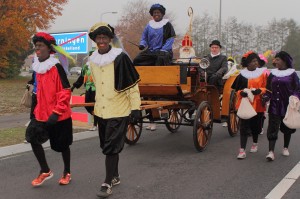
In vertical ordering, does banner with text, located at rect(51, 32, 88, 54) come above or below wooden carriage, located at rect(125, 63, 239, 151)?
above

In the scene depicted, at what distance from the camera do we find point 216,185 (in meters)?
5.09

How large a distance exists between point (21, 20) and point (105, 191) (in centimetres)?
2731

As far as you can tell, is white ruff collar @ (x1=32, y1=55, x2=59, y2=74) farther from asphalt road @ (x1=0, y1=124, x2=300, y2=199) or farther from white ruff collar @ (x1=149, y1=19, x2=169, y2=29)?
white ruff collar @ (x1=149, y1=19, x2=169, y2=29)

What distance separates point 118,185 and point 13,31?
2644 cm

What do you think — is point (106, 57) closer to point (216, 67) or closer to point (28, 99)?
point (28, 99)

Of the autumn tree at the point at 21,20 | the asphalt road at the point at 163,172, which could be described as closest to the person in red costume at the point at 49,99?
the asphalt road at the point at 163,172

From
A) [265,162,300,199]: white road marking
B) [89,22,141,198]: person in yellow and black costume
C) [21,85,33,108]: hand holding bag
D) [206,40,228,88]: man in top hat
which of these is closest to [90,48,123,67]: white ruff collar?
[89,22,141,198]: person in yellow and black costume

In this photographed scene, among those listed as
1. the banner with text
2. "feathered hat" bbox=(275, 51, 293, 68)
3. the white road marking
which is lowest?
the white road marking

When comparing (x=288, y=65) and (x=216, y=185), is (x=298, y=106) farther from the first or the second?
(x=216, y=185)

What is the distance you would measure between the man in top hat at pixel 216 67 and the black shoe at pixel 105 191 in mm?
4122

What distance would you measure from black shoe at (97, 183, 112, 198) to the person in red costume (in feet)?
2.60

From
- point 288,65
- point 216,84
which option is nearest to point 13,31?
point 216,84

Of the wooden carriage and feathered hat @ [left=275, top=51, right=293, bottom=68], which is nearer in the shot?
feathered hat @ [left=275, top=51, right=293, bottom=68]

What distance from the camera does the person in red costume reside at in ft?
15.3
